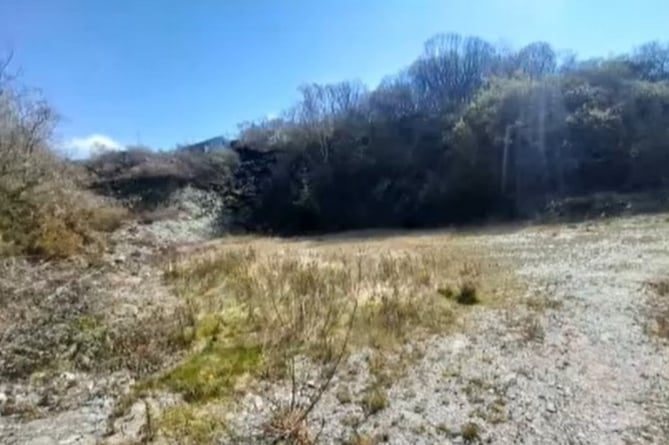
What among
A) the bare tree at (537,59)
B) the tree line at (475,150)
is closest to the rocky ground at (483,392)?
the tree line at (475,150)

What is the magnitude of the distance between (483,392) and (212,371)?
2.67 m

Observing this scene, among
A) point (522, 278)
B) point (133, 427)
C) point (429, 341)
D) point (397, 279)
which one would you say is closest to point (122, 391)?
point (133, 427)

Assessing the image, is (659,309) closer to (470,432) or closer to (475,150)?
(470,432)

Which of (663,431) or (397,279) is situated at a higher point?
(397,279)

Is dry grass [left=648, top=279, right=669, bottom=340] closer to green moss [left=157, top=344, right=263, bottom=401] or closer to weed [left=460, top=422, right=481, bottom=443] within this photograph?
weed [left=460, top=422, right=481, bottom=443]

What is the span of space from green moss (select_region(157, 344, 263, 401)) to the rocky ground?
30cm

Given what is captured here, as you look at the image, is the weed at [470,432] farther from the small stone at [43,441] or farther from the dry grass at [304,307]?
the small stone at [43,441]

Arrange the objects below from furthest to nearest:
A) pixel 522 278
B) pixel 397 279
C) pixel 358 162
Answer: pixel 358 162 → pixel 522 278 → pixel 397 279

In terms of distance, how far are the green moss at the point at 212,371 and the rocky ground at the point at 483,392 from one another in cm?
30

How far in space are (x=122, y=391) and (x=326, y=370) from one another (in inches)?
77.2

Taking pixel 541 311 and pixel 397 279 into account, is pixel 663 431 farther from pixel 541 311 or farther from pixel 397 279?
pixel 397 279

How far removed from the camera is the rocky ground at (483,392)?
3.94 metres

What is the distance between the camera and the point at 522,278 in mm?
9641

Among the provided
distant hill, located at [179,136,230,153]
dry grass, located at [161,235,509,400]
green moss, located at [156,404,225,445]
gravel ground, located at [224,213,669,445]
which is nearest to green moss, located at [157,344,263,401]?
dry grass, located at [161,235,509,400]
